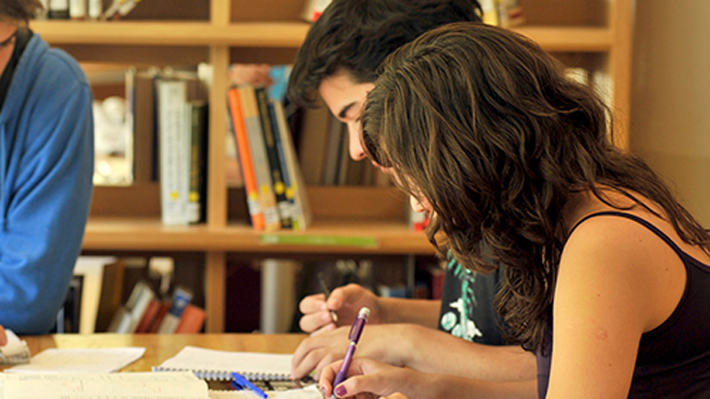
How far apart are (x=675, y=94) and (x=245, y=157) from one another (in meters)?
1.01

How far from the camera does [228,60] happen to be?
1.71 meters

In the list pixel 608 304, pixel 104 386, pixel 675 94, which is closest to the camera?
pixel 608 304

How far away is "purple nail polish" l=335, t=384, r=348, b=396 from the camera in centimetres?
87

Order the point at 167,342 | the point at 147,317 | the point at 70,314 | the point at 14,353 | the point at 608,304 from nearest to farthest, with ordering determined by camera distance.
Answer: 1. the point at 608,304
2. the point at 14,353
3. the point at 167,342
4. the point at 70,314
5. the point at 147,317

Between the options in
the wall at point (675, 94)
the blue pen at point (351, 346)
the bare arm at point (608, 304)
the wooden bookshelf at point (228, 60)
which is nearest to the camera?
the bare arm at point (608, 304)

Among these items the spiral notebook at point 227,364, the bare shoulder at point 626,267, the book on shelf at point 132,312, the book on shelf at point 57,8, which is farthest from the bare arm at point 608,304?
the book on shelf at point 57,8

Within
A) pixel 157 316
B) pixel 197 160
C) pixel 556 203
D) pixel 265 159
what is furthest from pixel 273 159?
pixel 556 203

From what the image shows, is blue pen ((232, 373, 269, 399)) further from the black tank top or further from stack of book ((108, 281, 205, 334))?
stack of book ((108, 281, 205, 334))

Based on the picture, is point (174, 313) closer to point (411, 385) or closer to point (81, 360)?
point (81, 360)

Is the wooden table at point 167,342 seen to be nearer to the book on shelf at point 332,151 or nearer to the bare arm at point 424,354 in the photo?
the bare arm at point 424,354

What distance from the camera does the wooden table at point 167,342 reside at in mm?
1185

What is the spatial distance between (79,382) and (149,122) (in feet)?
3.55

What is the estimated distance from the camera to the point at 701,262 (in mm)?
684

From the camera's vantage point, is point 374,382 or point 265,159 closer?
point 374,382
